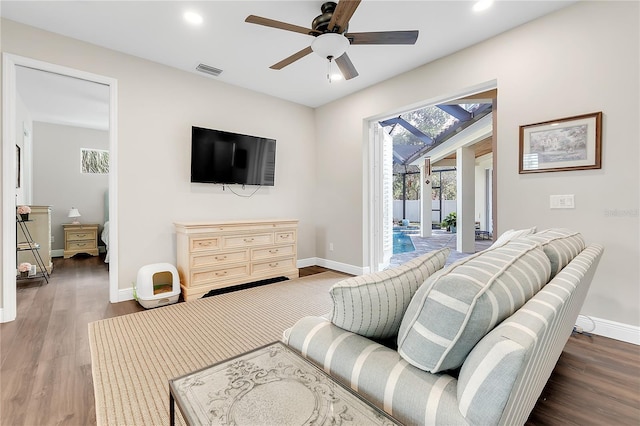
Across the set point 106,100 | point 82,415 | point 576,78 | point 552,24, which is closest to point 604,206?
point 576,78

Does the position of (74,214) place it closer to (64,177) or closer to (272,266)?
(64,177)

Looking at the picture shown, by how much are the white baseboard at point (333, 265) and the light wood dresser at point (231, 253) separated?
0.75 meters

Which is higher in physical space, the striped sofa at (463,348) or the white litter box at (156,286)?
the striped sofa at (463,348)

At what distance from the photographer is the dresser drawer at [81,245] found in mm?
5496

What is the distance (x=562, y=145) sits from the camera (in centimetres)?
251

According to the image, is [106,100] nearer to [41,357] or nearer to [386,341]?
[41,357]

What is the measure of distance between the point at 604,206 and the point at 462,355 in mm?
2542

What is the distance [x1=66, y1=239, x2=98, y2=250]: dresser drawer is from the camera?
550 cm

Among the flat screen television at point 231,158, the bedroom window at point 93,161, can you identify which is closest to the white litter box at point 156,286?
the flat screen television at point 231,158

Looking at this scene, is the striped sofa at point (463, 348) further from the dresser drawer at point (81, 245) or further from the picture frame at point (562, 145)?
the dresser drawer at point (81, 245)

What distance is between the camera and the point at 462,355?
2.47 feet

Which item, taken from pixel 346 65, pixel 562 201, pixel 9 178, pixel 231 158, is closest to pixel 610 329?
pixel 562 201

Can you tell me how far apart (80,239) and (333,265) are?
499 centimetres

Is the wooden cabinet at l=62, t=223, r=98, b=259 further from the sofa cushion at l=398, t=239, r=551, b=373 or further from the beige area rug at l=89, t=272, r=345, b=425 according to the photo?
the sofa cushion at l=398, t=239, r=551, b=373
